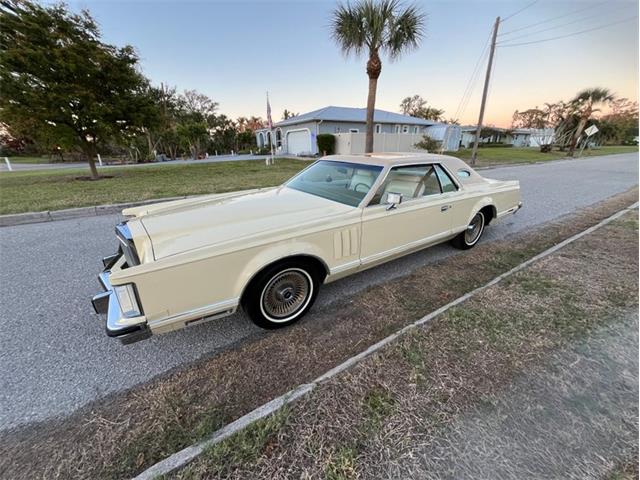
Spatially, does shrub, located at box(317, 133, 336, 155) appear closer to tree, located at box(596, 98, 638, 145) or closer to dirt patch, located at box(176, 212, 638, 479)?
dirt patch, located at box(176, 212, 638, 479)

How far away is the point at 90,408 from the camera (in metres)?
1.76

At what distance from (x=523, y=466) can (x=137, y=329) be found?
7.76 ft

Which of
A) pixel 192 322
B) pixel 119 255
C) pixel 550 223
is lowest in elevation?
pixel 550 223

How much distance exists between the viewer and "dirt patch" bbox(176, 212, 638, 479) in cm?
141

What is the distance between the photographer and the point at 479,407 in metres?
1.71

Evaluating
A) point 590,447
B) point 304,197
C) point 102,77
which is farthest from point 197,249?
point 102,77

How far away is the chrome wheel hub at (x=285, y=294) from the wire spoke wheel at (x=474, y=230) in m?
2.86

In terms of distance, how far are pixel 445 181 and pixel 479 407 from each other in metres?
2.74

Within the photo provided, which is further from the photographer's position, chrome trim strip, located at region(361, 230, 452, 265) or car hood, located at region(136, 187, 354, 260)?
chrome trim strip, located at region(361, 230, 452, 265)

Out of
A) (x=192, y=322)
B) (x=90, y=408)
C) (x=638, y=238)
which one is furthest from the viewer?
(x=638, y=238)

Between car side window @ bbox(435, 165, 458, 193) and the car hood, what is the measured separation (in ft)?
5.38

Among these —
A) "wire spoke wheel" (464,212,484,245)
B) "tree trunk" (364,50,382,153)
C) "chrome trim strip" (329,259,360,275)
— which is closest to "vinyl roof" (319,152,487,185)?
"wire spoke wheel" (464,212,484,245)

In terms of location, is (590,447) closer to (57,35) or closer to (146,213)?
(146,213)

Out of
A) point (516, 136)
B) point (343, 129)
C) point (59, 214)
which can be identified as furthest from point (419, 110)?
point (59, 214)
